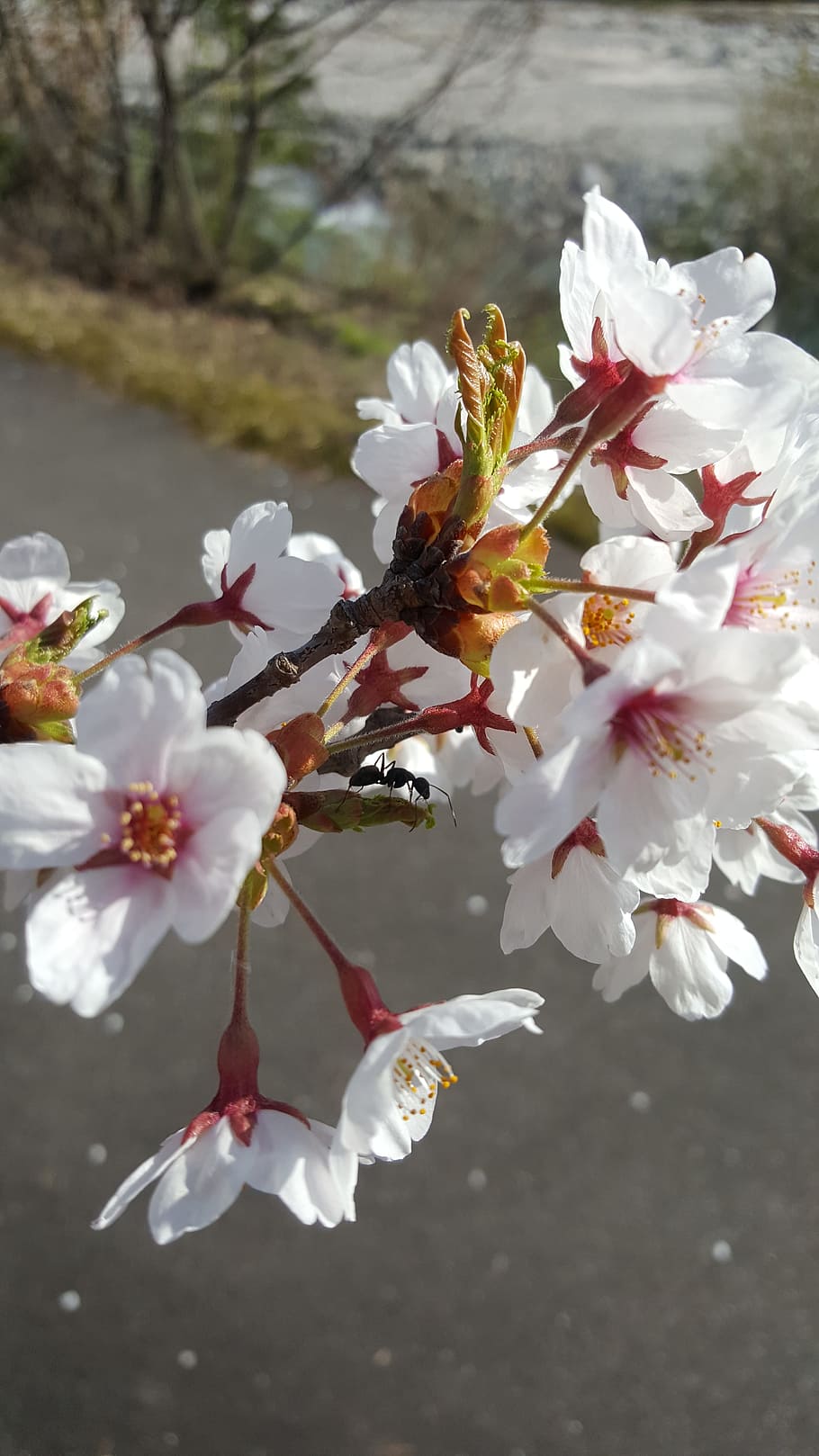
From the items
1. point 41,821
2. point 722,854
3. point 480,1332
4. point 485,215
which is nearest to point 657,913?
point 722,854

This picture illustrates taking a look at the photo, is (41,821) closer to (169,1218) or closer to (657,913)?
(169,1218)

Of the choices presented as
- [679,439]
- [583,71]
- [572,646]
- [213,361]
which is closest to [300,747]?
[572,646]

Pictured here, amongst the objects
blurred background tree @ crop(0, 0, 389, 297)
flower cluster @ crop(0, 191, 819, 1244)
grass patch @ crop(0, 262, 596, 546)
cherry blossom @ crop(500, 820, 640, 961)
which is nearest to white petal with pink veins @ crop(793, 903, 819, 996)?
flower cluster @ crop(0, 191, 819, 1244)

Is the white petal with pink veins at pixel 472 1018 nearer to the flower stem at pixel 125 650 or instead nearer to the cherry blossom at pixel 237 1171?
the cherry blossom at pixel 237 1171

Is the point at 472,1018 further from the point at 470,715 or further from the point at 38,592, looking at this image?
the point at 38,592

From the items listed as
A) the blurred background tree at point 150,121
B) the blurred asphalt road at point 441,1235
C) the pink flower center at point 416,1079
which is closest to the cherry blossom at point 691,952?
the pink flower center at point 416,1079

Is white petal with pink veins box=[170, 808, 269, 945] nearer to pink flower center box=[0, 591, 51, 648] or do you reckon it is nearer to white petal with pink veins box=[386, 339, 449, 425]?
pink flower center box=[0, 591, 51, 648]
